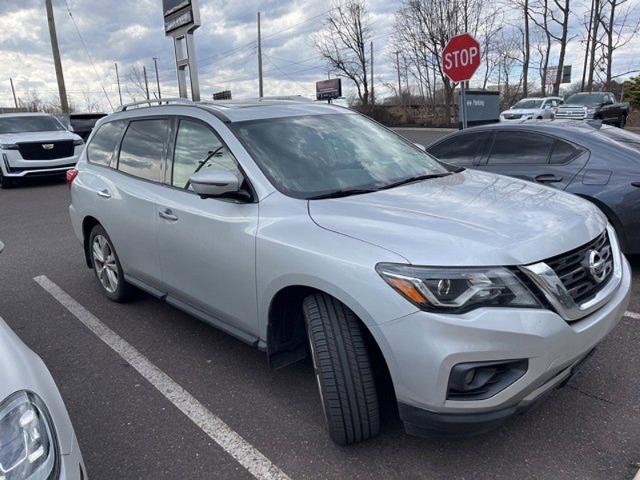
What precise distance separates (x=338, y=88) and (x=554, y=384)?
33.6 m

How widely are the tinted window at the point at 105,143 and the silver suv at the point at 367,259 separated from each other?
0.64 meters

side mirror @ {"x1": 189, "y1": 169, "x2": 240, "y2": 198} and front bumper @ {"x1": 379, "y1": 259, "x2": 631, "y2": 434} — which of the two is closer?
front bumper @ {"x1": 379, "y1": 259, "x2": 631, "y2": 434}

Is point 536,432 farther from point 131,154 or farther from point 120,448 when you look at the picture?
point 131,154

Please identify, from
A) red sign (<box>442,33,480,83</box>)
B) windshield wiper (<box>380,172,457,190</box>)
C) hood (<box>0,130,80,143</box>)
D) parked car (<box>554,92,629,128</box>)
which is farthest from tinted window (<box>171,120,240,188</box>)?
parked car (<box>554,92,629,128</box>)

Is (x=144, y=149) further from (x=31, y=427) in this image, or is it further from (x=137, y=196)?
(x=31, y=427)

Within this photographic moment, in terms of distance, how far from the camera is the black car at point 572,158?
452 cm

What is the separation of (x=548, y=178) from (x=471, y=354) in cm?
345

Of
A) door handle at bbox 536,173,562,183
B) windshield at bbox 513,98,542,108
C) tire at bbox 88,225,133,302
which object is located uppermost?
windshield at bbox 513,98,542,108

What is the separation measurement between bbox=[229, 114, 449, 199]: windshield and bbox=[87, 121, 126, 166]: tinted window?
1776 millimetres

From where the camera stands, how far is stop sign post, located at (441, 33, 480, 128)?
24.0 feet

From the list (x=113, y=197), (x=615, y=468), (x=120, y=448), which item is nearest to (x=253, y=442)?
(x=120, y=448)

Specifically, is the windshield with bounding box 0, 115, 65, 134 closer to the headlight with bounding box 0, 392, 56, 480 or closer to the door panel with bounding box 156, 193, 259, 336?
the door panel with bounding box 156, 193, 259, 336

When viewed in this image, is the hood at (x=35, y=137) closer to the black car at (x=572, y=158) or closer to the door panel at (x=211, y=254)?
the black car at (x=572, y=158)

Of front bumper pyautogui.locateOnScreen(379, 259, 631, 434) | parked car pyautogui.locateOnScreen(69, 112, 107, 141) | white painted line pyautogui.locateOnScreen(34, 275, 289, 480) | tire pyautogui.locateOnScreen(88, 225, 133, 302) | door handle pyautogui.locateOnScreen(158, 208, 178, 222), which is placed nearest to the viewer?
front bumper pyautogui.locateOnScreen(379, 259, 631, 434)
